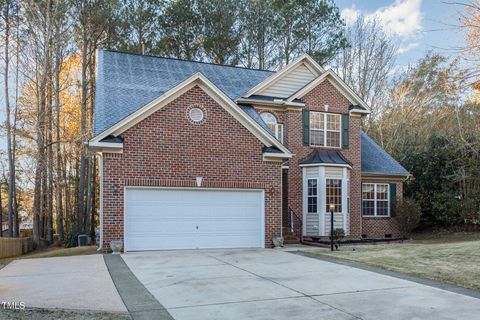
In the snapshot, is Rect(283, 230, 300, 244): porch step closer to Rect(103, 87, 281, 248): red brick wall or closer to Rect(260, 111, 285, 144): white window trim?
Rect(103, 87, 281, 248): red brick wall

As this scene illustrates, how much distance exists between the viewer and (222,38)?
29.2 meters

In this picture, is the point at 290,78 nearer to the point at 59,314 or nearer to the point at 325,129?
the point at 325,129

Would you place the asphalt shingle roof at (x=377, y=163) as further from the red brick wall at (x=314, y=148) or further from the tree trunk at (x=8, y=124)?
the tree trunk at (x=8, y=124)

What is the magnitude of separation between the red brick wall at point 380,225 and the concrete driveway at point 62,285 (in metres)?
12.4

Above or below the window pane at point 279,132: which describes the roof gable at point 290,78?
above

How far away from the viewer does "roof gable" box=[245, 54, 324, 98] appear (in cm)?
1805

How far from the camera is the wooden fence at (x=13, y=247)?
18.4 meters

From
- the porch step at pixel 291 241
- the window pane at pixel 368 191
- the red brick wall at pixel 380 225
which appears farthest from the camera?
the window pane at pixel 368 191

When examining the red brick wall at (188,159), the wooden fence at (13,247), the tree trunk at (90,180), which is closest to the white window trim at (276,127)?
the red brick wall at (188,159)

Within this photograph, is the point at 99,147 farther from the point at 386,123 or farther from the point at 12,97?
the point at 386,123

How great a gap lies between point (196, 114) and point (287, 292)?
7647 millimetres

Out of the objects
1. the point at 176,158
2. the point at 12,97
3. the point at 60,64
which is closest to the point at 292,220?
the point at 176,158

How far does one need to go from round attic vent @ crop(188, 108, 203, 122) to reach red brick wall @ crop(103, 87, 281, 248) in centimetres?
15

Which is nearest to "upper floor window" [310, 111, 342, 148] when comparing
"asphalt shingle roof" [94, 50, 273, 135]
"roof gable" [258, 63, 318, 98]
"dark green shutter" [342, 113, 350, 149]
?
"dark green shutter" [342, 113, 350, 149]
